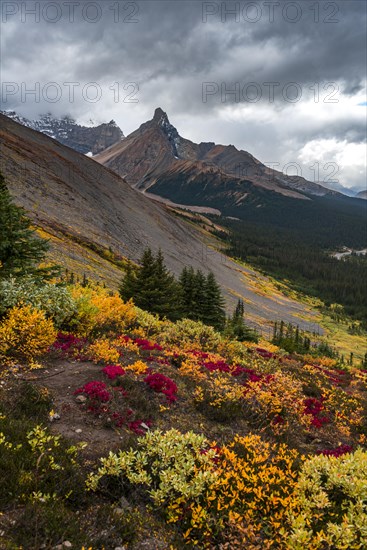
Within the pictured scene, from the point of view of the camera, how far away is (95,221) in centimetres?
7925

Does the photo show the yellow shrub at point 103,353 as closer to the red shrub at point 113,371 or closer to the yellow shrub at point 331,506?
the red shrub at point 113,371

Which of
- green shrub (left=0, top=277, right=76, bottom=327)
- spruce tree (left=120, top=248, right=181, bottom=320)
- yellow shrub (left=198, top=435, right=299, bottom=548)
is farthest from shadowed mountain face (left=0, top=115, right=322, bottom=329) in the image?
yellow shrub (left=198, top=435, right=299, bottom=548)

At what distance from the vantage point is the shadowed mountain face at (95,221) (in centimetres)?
5900

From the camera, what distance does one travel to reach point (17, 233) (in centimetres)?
1334

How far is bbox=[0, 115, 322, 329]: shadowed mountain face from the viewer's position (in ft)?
194

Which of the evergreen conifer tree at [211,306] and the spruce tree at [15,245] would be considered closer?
the spruce tree at [15,245]

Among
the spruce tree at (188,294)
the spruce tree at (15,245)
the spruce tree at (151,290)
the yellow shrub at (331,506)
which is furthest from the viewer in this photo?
the spruce tree at (188,294)

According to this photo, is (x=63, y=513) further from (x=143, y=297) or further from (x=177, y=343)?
(x=143, y=297)

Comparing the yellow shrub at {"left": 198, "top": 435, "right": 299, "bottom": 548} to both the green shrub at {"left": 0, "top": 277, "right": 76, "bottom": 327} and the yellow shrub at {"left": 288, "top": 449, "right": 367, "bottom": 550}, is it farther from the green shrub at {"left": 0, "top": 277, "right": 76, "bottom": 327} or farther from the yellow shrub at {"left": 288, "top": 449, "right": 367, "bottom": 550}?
the green shrub at {"left": 0, "top": 277, "right": 76, "bottom": 327}

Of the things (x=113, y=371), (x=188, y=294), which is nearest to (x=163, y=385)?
(x=113, y=371)

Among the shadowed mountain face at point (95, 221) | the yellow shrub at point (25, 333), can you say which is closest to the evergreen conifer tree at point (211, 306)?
the shadowed mountain face at point (95, 221)

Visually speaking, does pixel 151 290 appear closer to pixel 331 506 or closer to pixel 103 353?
pixel 103 353

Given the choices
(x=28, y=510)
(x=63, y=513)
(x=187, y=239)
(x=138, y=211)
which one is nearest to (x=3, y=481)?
(x=28, y=510)

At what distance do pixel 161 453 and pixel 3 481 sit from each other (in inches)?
99.2
